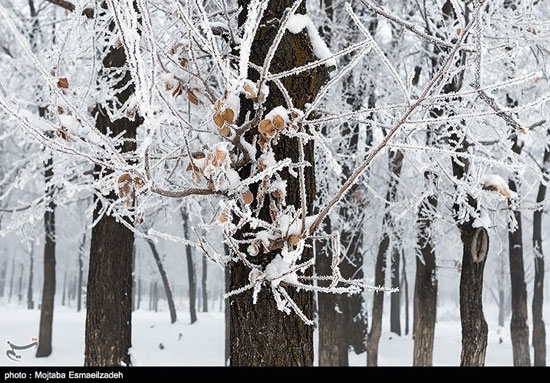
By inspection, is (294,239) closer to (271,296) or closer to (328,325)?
(271,296)

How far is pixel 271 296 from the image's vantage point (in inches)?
102

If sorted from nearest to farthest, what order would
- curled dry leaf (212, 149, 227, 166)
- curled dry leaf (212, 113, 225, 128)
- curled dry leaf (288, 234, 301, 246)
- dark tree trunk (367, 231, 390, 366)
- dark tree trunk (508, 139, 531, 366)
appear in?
curled dry leaf (212, 149, 227, 166) → curled dry leaf (212, 113, 225, 128) → curled dry leaf (288, 234, 301, 246) → dark tree trunk (367, 231, 390, 366) → dark tree trunk (508, 139, 531, 366)

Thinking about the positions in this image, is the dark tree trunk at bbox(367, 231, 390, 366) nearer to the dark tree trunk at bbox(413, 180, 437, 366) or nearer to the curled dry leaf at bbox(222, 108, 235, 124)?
the dark tree trunk at bbox(413, 180, 437, 366)

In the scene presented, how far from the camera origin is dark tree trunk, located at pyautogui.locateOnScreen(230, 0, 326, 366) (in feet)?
8.48

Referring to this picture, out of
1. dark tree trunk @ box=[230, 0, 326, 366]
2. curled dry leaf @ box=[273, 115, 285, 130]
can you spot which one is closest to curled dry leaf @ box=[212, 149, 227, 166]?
curled dry leaf @ box=[273, 115, 285, 130]

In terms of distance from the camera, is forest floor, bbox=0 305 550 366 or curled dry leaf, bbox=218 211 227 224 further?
forest floor, bbox=0 305 550 366

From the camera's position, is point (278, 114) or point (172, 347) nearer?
point (278, 114)

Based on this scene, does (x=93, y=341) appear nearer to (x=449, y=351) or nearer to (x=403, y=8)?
(x=403, y=8)

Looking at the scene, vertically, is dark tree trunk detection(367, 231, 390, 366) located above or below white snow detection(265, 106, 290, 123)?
below

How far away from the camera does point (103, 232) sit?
225 inches

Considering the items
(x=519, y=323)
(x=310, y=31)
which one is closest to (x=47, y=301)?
(x=519, y=323)

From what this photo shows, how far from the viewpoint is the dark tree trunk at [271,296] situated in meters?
2.58

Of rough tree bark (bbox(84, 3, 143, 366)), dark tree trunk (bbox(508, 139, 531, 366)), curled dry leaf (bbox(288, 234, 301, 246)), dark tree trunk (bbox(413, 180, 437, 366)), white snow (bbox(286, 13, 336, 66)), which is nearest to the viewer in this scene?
curled dry leaf (bbox(288, 234, 301, 246))
